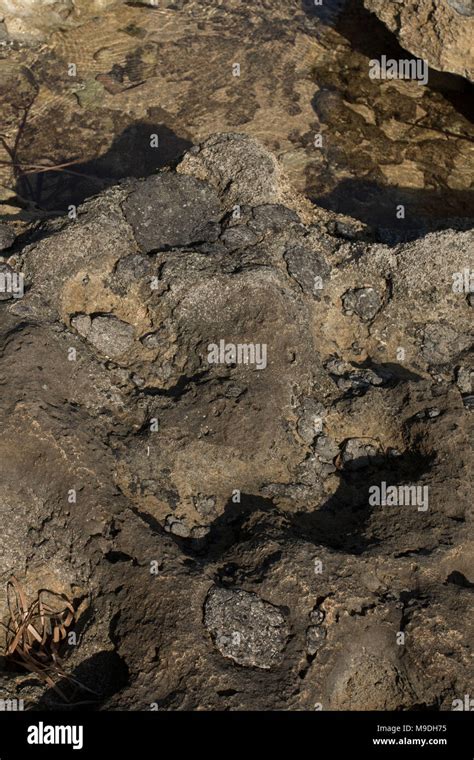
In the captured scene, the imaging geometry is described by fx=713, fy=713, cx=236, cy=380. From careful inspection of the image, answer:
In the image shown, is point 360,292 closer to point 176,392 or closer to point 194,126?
point 176,392

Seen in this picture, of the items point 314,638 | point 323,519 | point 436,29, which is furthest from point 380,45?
point 314,638

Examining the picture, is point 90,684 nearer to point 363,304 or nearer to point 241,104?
point 363,304

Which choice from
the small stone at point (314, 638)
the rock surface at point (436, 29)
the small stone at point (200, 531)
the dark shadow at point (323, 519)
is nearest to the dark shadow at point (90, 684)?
the dark shadow at point (323, 519)

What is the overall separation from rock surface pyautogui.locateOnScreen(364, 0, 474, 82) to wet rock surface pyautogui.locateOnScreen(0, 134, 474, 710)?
3.90 m

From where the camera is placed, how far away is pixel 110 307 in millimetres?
4719

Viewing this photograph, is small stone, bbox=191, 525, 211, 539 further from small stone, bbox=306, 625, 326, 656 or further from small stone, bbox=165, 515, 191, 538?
small stone, bbox=306, 625, 326, 656

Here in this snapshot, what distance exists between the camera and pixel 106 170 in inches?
311

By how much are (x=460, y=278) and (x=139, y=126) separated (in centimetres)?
485

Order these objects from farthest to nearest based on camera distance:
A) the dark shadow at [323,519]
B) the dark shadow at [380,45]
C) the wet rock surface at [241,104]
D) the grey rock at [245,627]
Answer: the dark shadow at [380,45] < the wet rock surface at [241,104] < the dark shadow at [323,519] < the grey rock at [245,627]

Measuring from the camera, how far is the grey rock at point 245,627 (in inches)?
129

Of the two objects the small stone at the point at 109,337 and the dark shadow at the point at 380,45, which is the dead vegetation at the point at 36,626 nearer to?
the small stone at the point at 109,337

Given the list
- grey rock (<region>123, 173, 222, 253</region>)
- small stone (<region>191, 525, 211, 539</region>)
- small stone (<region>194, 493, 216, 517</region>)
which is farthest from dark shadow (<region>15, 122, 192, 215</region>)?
small stone (<region>191, 525, 211, 539</region>)

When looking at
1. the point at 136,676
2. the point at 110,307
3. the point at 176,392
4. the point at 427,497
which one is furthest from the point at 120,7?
the point at 136,676

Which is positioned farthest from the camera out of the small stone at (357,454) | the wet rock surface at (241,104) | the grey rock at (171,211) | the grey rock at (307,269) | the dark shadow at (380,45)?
the dark shadow at (380,45)
